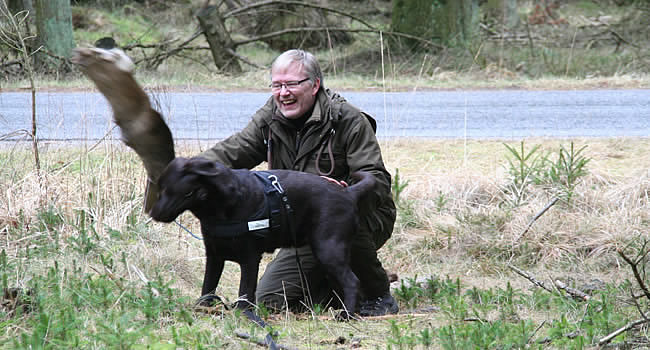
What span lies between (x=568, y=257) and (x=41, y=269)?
3.66 meters

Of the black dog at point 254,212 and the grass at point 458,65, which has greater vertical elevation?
the black dog at point 254,212

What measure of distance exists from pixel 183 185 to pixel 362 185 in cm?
112

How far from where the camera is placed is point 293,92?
13.9 ft

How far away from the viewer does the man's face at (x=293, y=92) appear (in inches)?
167

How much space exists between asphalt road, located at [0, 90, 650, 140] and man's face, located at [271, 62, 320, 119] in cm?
289

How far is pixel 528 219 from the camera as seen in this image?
19.0 feet

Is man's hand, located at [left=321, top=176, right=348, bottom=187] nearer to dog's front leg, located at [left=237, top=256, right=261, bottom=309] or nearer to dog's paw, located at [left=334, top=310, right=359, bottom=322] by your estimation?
dog's front leg, located at [left=237, top=256, right=261, bottom=309]

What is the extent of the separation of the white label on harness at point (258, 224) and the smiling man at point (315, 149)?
1.97 feet

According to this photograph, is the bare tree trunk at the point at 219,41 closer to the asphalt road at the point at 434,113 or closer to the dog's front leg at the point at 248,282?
the asphalt road at the point at 434,113

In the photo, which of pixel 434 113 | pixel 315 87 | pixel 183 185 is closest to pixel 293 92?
pixel 315 87

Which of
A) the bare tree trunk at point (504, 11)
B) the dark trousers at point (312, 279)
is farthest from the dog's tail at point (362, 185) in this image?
the bare tree trunk at point (504, 11)

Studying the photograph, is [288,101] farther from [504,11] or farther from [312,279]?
[504,11]

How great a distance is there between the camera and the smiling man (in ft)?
14.1

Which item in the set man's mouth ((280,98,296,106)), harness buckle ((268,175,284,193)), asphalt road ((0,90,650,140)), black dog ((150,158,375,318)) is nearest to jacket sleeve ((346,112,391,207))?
black dog ((150,158,375,318))
